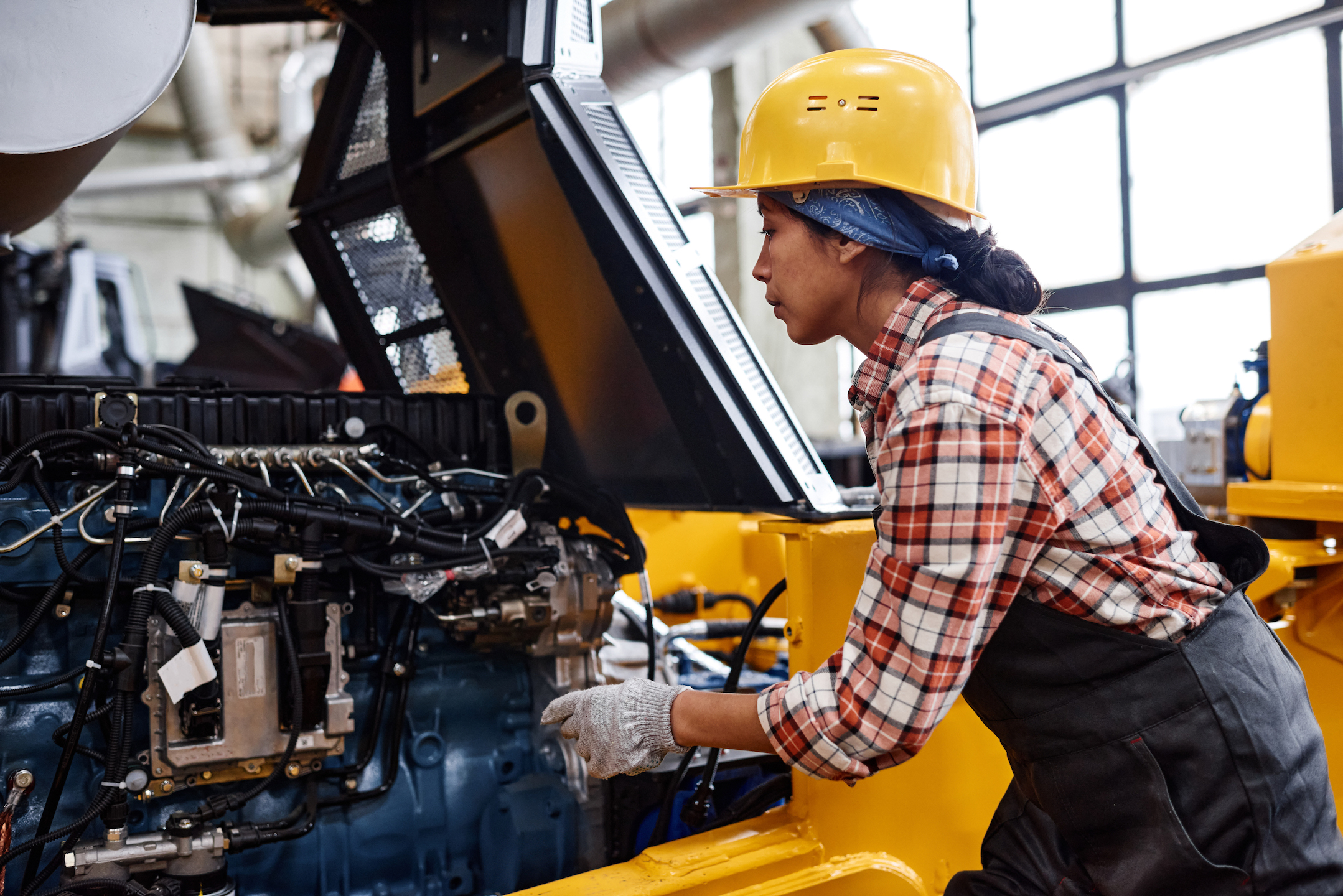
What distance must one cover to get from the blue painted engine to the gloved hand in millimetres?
614

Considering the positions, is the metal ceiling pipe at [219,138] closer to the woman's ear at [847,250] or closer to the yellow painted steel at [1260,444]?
the yellow painted steel at [1260,444]

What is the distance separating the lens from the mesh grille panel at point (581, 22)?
210 cm

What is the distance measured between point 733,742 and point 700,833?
2.40 feet

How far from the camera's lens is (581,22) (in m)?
2.12

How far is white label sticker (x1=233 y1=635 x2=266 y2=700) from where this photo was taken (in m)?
1.77

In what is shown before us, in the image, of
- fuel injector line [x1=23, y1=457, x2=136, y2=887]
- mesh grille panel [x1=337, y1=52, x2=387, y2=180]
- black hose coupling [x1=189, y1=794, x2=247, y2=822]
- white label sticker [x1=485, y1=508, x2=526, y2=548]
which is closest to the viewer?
fuel injector line [x1=23, y1=457, x2=136, y2=887]

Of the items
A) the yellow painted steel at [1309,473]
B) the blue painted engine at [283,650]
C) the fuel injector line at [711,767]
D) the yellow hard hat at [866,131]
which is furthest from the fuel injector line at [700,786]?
the yellow painted steel at [1309,473]

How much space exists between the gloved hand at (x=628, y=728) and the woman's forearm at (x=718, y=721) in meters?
0.02

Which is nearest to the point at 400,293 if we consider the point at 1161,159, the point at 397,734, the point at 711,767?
the point at 397,734

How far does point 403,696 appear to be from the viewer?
1965mm

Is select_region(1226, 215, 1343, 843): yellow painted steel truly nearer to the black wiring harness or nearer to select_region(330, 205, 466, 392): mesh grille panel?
the black wiring harness

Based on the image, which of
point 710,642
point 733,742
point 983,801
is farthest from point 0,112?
point 710,642

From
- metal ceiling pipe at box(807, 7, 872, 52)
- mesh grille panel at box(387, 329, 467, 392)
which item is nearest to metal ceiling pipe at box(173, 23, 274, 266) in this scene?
metal ceiling pipe at box(807, 7, 872, 52)

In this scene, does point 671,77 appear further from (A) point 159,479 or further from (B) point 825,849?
(B) point 825,849
